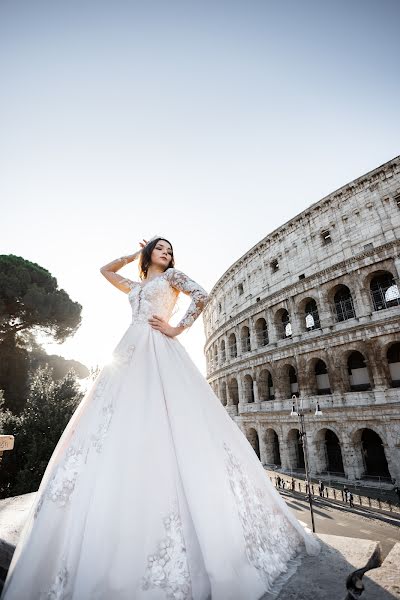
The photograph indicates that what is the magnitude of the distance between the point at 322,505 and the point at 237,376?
10.1 m

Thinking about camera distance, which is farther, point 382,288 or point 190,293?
point 382,288

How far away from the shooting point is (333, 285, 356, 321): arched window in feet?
55.7

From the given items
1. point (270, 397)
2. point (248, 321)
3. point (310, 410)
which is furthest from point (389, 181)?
point (270, 397)

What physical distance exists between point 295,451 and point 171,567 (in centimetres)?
1984

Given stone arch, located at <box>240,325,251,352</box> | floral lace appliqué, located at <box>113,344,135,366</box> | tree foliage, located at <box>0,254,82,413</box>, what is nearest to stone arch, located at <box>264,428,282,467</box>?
stone arch, located at <box>240,325,251,352</box>

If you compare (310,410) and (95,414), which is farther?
(310,410)

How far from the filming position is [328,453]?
16688 mm

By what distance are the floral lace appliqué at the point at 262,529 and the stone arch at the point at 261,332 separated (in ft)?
65.3

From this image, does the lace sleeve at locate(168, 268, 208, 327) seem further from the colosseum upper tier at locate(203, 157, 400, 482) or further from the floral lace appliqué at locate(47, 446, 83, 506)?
the colosseum upper tier at locate(203, 157, 400, 482)

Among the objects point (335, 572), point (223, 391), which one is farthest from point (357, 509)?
point (335, 572)

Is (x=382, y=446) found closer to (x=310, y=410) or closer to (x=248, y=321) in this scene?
(x=310, y=410)

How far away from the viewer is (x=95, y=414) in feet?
5.77

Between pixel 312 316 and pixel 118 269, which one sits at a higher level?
pixel 312 316

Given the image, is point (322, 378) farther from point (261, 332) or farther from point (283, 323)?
point (261, 332)
